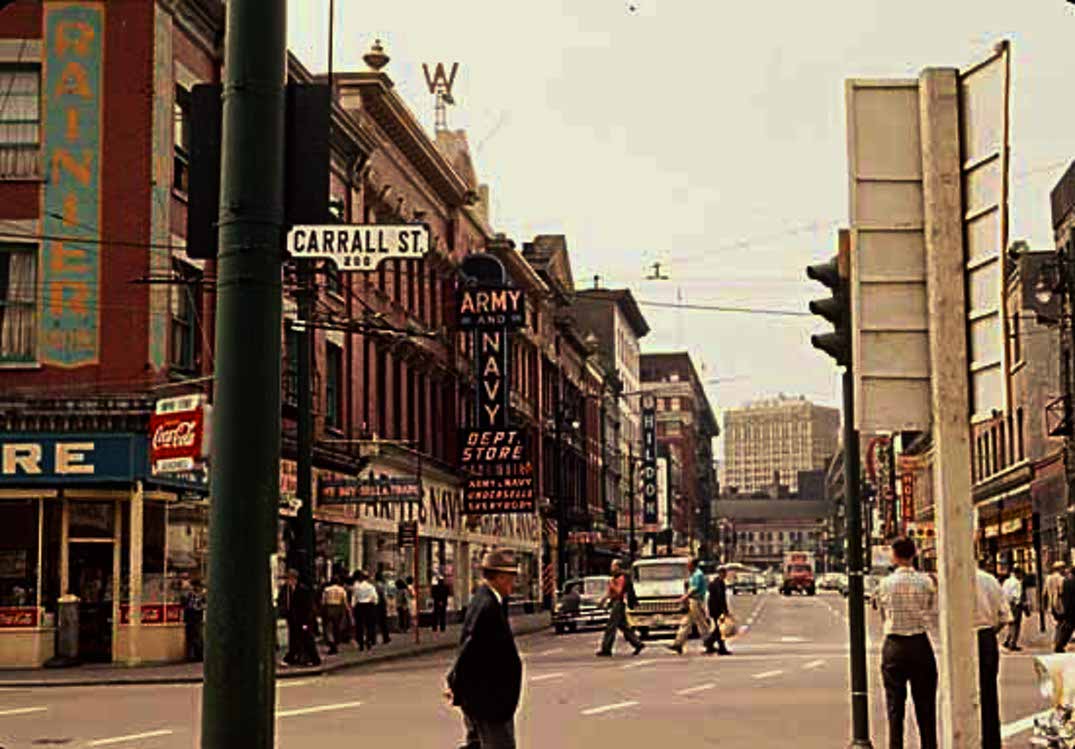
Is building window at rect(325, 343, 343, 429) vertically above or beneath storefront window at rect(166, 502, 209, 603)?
above

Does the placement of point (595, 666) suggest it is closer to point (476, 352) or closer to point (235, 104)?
point (235, 104)

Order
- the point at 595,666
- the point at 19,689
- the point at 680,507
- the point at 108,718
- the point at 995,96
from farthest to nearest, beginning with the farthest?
the point at 680,507, the point at 595,666, the point at 19,689, the point at 108,718, the point at 995,96

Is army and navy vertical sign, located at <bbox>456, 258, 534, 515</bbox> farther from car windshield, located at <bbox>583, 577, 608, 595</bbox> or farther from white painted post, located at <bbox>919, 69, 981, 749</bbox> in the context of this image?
white painted post, located at <bbox>919, 69, 981, 749</bbox>

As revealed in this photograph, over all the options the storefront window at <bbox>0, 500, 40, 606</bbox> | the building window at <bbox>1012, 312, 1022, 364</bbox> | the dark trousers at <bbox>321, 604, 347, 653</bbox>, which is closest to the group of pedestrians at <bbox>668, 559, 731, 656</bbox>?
the dark trousers at <bbox>321, 604, 347, 653</bbox>

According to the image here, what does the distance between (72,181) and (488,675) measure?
24.7 m

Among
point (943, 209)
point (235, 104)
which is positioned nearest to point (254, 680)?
point (235, 104)

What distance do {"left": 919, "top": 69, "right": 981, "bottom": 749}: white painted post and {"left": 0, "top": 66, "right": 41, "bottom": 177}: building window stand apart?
27100 millimetres

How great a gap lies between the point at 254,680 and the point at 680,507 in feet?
527

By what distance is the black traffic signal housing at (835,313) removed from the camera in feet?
44.4

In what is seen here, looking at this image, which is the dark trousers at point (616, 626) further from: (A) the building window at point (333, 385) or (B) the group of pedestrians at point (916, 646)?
(B) the group of pedestrians at point (916, 646)

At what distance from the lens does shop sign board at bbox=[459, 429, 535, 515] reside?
59.6 meters

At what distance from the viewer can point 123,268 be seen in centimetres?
3250

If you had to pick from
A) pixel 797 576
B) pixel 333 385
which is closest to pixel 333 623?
pixel 333 385

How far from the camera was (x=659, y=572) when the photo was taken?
1752 inches
